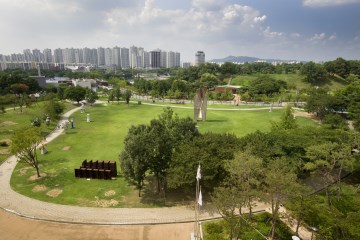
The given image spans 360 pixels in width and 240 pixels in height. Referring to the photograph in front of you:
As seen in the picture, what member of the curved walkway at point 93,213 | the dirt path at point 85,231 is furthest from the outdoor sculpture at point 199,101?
the dirt path at point 85,231

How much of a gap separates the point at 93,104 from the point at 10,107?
20.8 metres

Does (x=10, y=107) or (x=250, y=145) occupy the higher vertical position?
(x=250, y=145)

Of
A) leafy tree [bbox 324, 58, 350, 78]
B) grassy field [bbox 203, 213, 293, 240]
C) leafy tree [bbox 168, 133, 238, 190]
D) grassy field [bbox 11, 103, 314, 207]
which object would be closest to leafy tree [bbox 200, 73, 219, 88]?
grassy field [bbox 11, 103, 314, 207]

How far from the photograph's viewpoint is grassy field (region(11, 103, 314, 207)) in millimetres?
23406

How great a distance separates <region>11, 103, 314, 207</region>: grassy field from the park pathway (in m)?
0.90

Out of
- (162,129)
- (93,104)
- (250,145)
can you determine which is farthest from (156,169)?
(93,104)

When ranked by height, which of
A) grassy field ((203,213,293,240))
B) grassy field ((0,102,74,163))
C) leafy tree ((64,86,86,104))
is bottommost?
grassy field ((0,102,74,163))

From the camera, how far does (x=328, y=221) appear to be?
17.2 m

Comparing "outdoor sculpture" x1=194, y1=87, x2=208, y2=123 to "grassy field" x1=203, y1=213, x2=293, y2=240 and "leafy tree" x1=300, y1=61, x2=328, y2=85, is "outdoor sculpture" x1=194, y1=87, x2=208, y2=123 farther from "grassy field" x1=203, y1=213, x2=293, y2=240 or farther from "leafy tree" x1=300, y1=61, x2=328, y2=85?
"leafy tree" x1=300, y1=61, x2=328, y2=85

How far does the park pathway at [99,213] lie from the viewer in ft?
64.9

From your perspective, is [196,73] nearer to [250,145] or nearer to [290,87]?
[290,87]

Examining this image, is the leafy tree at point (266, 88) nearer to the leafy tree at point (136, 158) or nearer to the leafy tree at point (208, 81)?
the leafy tree at point (208, 81)

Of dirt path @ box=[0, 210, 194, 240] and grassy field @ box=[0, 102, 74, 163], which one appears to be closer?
dirt path @ box=[0, 210, 194, 240]

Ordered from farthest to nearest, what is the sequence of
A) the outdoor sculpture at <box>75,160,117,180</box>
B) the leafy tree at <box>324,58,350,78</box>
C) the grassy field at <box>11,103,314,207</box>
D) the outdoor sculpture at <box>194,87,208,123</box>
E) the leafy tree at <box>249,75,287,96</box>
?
the leafy tree at <box>324,58,350,78</box> < the leafy tree at <box>249,75,287,96</box> < the outdoor sculpture at <box>194,87,208,123</box> < the outdoor sculpture at <box>75,160,117,180</box> < the grassy field at <box>11,103,314,207</box>
